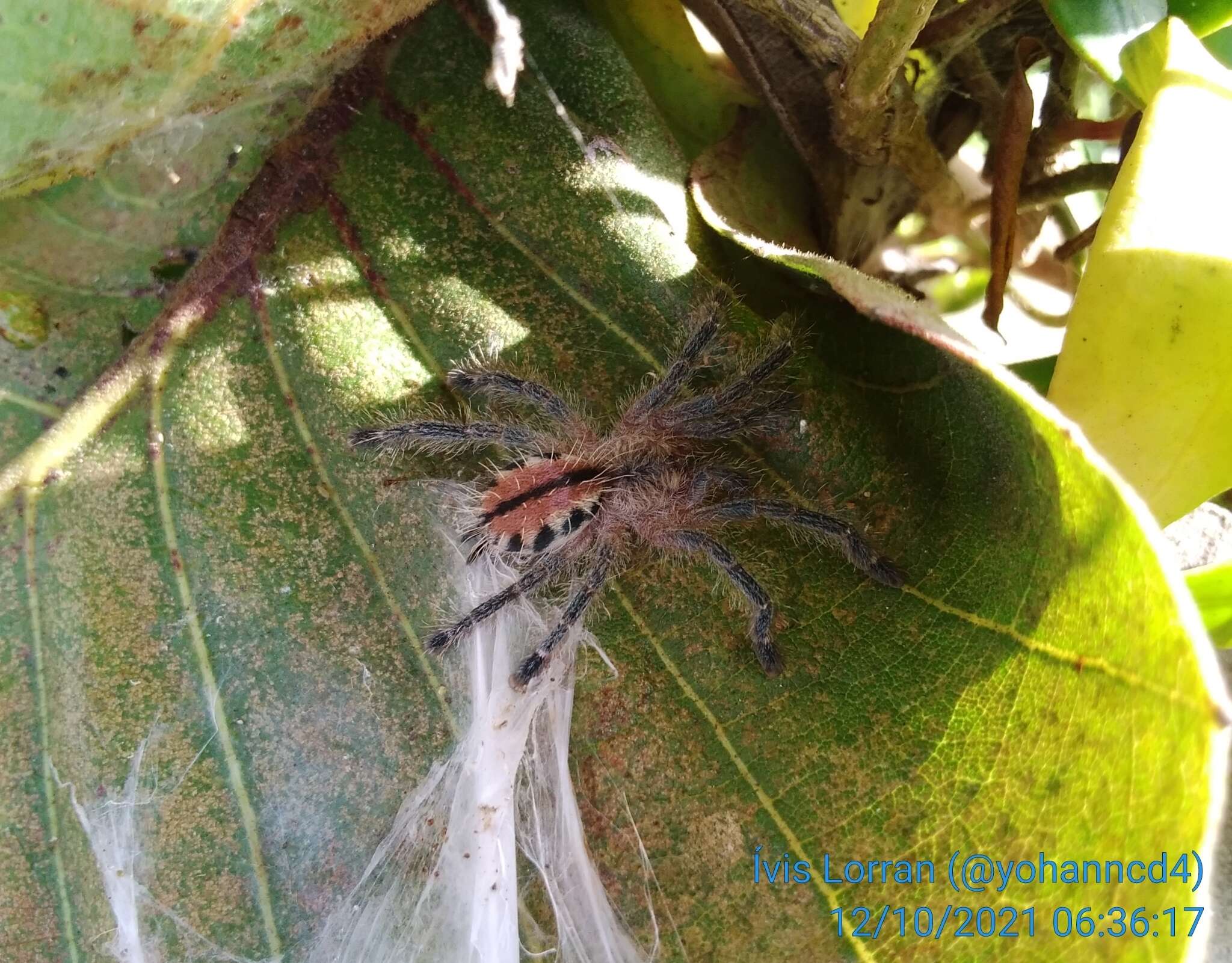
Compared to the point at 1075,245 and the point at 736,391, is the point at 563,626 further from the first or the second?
the point at 1075,245

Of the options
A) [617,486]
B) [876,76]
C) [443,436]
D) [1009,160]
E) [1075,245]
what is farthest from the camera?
[617,486]

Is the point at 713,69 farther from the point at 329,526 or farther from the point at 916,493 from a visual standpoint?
the point at 329,526

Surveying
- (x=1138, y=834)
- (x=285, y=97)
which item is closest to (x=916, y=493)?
(x=1138, y=834)

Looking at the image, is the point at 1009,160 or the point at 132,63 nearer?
the point at 132,63

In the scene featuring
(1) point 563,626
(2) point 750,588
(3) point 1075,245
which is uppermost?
(3) point 1075,245

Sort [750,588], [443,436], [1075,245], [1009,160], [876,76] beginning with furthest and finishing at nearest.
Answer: [1075,245]
[443,436]
[1009,160]
[750,588]
[876,76]

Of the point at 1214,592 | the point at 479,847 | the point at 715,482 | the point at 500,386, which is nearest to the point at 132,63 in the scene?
the point at 500,386

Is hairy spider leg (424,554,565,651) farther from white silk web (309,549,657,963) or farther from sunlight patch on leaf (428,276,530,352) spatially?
sunlight patch on leaf (428,276,530,352)

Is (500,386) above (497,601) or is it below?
above
